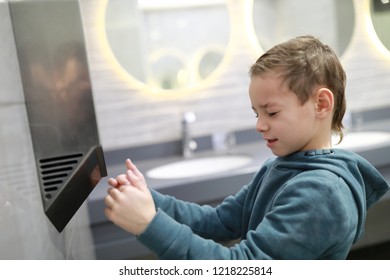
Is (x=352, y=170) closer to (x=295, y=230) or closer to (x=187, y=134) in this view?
(x=295, y=230)

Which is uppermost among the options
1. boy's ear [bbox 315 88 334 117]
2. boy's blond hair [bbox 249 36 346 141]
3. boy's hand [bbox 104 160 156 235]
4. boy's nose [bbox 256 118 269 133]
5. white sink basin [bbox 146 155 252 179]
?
boy's blond hair [bbox 249 36 346 141]

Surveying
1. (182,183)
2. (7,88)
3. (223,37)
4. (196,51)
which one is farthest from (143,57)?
(7,88)

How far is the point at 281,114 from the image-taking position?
597 millimetres

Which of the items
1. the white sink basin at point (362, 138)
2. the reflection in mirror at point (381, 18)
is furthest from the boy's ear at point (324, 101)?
the reflection in mirror at point (381, 18)

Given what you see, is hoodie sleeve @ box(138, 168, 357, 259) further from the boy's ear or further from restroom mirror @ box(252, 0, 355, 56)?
restroom mirror @ box(252, 0, 355, 56)

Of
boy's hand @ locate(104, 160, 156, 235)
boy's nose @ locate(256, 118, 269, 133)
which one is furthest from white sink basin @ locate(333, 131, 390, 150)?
boy's hand @ locate(104, 160, 156, 235)

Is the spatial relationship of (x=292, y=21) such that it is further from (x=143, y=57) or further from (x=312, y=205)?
(x=312, y=205)

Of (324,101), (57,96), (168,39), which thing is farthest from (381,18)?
(57,96)

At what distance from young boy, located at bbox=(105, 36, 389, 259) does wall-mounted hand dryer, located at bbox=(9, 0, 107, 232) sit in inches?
2.9

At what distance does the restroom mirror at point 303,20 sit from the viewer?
1736 millimetres

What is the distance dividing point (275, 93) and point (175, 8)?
3.97 ft

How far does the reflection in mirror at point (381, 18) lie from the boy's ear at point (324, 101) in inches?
45.7

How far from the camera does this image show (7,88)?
1.52 ft

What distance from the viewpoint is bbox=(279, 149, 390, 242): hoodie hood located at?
58 cm
